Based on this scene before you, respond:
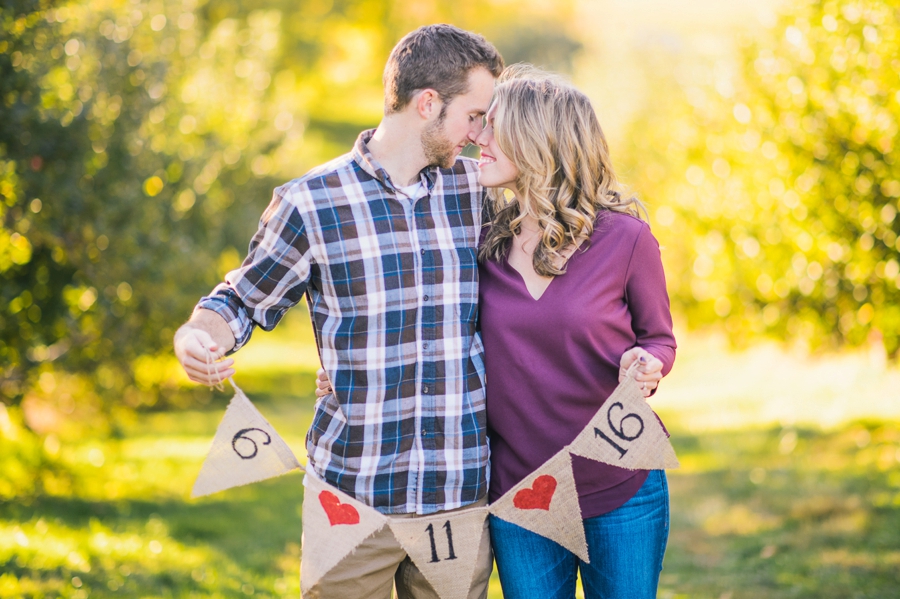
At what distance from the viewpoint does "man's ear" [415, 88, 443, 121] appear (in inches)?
119

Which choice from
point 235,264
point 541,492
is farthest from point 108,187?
point 235,264

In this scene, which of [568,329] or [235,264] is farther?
[235,264]

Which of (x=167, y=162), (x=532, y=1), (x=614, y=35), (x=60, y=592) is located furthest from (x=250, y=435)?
(x=532, y=1)

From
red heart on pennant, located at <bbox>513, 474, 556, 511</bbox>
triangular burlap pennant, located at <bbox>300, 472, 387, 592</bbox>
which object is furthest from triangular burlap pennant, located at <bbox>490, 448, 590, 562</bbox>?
triangular burlap pennant, located at <bbox>300, 472, 387, 592</bbox>

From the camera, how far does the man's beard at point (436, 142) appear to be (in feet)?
9.98

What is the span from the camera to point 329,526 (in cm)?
289

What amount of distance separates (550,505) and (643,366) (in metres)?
0.55

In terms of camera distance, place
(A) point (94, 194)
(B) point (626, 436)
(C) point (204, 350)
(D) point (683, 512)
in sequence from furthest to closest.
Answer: (D) point (683, 512)
(A) point (94, 194)
(B) point (626, 436)
(C) point (204, 350)

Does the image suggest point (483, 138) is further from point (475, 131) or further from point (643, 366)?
point (643, 366)

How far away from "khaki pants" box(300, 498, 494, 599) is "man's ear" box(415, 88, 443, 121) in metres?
1.37

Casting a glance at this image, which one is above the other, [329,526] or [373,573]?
[329,526]

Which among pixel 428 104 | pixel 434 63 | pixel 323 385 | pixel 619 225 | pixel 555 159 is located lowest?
pixel 323 385

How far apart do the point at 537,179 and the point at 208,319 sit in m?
1.19

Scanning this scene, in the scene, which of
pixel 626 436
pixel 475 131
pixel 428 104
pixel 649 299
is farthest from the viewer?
pixel 475 131
